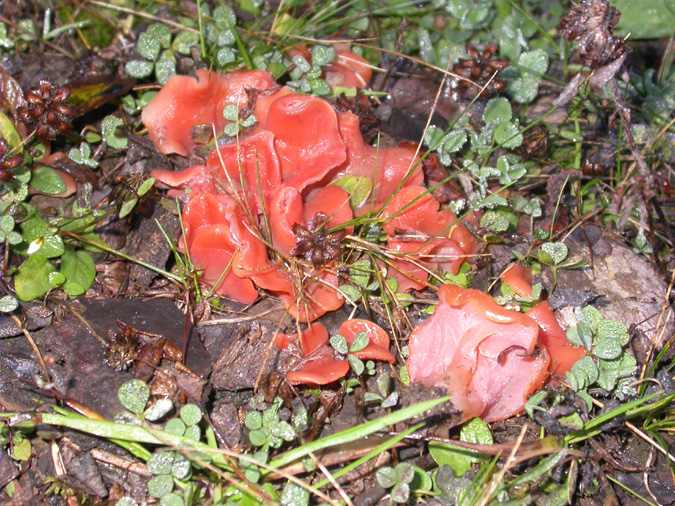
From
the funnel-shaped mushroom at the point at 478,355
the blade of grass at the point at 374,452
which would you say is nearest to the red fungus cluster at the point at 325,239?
the funnel-shaped mushroom at the point at 478,355

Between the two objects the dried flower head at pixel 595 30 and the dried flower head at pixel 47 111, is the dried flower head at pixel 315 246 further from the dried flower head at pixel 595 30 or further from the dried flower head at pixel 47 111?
the dried flower head at pixel 595 30

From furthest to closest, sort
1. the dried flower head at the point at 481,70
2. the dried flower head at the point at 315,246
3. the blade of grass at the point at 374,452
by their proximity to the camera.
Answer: the dried flower head at the point at 481,70, the dried flower head at the point at 315,246, the blade of grass at the point at 374,452

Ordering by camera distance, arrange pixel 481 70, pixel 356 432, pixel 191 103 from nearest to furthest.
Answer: pixel 356 432, pixel 191 103, pixel 481 70

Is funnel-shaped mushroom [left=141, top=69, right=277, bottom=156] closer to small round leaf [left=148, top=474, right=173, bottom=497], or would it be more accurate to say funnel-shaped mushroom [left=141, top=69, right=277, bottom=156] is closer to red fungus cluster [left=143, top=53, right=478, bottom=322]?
red fungus cluster [left=143, top=53, right=478, bottom=322]

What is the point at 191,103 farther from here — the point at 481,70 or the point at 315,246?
the point at 481,70

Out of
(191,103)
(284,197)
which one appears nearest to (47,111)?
(191,103)

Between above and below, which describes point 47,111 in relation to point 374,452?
above
